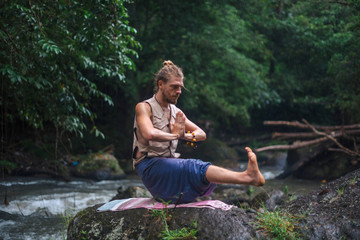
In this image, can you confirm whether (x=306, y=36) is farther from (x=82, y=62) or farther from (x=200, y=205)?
(x=200, y=205)

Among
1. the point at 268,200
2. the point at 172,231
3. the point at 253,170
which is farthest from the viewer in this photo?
the point at 268,200

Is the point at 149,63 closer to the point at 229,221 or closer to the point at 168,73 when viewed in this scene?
the point at 168,73

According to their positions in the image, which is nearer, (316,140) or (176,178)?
(176,178)

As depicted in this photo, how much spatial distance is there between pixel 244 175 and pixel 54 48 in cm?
338

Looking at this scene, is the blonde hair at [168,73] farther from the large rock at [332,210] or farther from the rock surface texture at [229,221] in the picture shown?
the large rock at [332,210]

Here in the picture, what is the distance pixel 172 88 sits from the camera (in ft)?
12.9

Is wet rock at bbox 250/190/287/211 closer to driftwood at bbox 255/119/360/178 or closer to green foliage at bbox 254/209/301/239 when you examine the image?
driftwood at bbox 255/119/360/178

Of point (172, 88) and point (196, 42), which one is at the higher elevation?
point (196, 42)

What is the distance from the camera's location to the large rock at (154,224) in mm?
3457

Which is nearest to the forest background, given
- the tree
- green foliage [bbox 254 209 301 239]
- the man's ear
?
the tree

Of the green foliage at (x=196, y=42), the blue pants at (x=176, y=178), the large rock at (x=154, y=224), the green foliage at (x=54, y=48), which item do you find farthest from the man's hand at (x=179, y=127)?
the green foliage at (x=196, y=42)

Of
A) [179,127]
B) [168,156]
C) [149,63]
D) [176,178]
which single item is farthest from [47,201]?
[149,63]

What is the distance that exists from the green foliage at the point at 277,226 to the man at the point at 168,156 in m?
0.47

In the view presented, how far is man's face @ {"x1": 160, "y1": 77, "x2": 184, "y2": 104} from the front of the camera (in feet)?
12.8
